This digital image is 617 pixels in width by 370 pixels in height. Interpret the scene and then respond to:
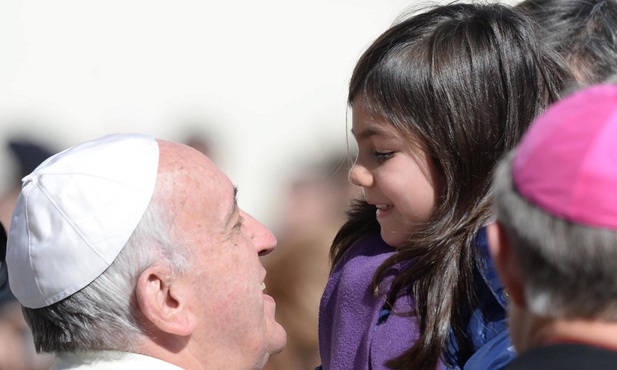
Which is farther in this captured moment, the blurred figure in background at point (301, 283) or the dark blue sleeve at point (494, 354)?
the blurred figure in background at point (301, 283)

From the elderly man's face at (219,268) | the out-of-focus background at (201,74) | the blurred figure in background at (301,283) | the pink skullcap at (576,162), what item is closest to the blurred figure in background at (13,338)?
the out-of-focus background at (201,74)

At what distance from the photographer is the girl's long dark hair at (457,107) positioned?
2291 millimetres

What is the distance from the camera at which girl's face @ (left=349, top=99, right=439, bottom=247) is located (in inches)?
92.7

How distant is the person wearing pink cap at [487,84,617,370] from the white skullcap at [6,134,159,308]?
965mm

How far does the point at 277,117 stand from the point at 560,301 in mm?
4113

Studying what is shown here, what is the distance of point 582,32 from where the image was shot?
304 centimetres

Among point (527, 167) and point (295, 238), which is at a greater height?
point (527, 167)

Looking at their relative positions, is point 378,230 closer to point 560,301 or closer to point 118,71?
point 560,301

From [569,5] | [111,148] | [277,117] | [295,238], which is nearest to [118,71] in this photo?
[277,117]

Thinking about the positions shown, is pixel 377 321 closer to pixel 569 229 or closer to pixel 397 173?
pixel 397 173

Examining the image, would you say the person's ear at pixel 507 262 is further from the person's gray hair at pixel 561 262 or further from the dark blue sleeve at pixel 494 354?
the dark blue sleeve at pixel 494 354

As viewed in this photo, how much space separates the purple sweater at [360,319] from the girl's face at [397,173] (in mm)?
166

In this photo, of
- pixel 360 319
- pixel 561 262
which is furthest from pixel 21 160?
pixel 561 262

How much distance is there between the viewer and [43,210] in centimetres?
202
